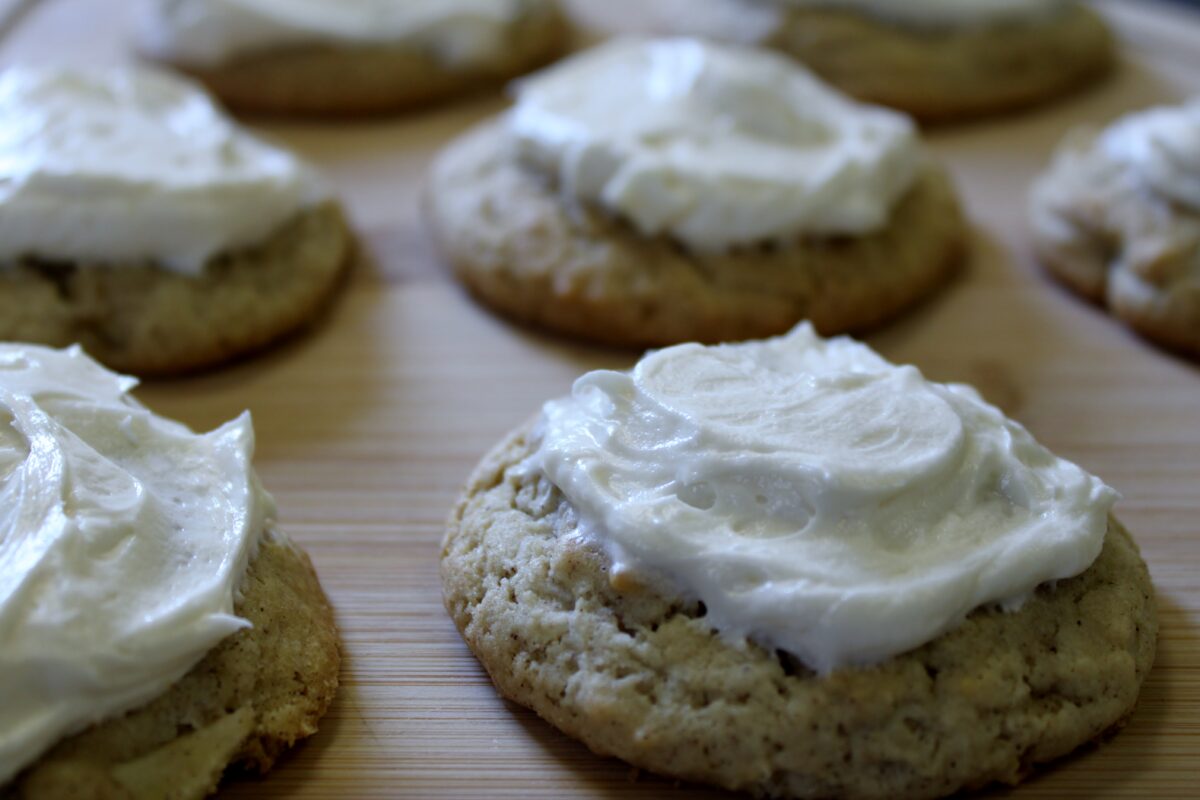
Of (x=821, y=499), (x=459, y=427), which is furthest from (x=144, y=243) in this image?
(x=821, y=499)

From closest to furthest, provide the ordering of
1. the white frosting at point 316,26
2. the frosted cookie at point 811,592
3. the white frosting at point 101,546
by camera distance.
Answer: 1. the white frosting at point 101,546
2. the frosted cookie at point 811,592
3. the white frosting at point 316,26

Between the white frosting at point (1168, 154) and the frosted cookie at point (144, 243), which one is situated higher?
the white frosting at point (1168, 154)

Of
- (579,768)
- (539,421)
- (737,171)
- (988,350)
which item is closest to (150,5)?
(737,171)

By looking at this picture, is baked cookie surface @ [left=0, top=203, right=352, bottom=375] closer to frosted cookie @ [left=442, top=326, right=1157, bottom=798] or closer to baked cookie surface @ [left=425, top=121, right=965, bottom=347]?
baked cookie surface @ [left=425, top=121, right=965, bottom=347]

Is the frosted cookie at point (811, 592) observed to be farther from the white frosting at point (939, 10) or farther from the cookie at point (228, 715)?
the white frosting at point (939, 10)

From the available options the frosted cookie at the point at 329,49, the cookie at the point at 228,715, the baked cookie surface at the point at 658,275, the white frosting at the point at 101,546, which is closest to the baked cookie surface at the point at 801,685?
the cookie at the point at 228,715

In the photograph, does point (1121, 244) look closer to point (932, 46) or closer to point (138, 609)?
point (932, 46)
